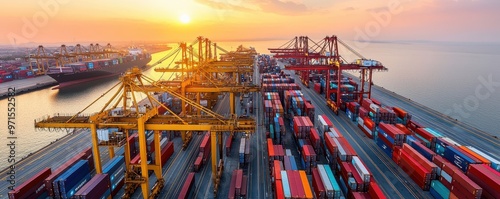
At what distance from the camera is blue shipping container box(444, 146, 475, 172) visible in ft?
73.9

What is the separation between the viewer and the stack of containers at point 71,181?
20.9 m

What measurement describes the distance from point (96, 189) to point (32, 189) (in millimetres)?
6499

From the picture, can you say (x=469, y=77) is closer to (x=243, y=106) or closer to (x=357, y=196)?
(x=243, y=106)

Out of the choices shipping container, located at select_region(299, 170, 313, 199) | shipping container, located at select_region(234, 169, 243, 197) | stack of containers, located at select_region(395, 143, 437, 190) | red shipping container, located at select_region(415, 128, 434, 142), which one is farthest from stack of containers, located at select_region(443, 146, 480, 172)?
shipping container, located at select_region(234, 169, 243, 197)

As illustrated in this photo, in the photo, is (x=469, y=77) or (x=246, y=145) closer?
(x=246, y=145)

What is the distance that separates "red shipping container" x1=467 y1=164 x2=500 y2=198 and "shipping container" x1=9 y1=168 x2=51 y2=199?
35.4 m

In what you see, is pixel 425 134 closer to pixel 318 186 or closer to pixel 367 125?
pixel 367 125

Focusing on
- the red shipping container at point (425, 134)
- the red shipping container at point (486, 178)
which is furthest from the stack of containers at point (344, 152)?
the red shipping container at point (425, 134)

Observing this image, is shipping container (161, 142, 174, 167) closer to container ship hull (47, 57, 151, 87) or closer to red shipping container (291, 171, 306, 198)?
red shipping container (291, 171, 306, 198)

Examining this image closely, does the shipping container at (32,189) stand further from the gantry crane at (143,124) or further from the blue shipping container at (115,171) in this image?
the blue shipping container at (115,171)

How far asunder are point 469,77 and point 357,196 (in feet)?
389

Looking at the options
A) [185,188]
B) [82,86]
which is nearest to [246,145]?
[185,188]

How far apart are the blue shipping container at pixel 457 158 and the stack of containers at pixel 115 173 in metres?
30.9

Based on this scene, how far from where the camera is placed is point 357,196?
64.4ft
